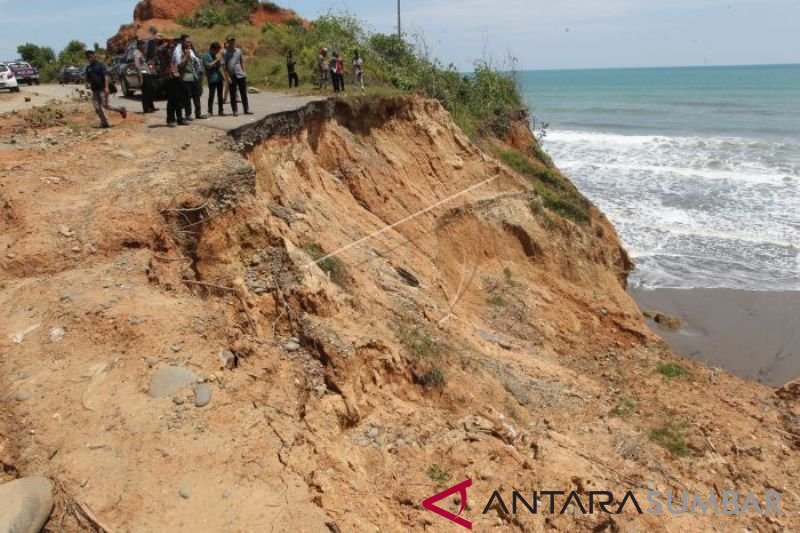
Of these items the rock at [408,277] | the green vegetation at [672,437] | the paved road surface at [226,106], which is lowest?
the green vegetation at [672,437]

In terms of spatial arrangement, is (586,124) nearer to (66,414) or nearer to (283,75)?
(283,75)

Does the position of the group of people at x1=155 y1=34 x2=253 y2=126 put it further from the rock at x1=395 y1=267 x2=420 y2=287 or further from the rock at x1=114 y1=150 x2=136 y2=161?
the rock at x1=395 y1=267 x2=420 y2=287

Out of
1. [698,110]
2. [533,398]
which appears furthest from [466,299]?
[698,110]

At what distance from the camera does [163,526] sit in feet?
12.4

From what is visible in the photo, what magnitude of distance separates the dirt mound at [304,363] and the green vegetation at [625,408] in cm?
9

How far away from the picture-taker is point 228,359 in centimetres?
524

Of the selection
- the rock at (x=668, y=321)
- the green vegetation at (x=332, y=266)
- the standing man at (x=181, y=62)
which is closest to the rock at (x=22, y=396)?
the green vegetation at (x=332, y=266)

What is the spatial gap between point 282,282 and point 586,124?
133 ft

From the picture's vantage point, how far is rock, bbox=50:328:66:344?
5.22m

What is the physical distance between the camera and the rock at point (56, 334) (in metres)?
5.22

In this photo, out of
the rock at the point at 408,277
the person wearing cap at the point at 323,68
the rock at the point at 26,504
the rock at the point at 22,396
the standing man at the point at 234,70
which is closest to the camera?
the rock at the point at 26,504

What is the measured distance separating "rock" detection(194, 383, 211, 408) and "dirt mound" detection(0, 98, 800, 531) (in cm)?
2

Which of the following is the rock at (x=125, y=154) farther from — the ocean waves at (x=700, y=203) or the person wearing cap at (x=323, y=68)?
the ocean waves at (x=700, y=203)

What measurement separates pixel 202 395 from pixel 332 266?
360 cm
